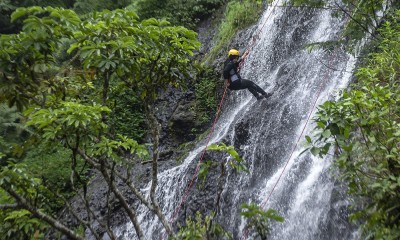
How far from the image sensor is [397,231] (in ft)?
9.07

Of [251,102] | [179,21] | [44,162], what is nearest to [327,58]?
[251,102]

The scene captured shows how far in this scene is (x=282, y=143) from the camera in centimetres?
760

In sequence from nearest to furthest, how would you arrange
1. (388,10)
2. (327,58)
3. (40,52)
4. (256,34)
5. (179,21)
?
(40,52)
(388,10)
(327,58)
(256,34)
(179,21)

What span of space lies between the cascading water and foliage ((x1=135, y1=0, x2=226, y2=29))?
374 cm

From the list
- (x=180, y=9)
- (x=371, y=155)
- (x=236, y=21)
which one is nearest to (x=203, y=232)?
(x=371, y=155)

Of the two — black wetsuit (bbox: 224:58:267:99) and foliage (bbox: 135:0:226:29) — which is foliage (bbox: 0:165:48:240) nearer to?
black wetsuit (bbox: 224:58:267:99)

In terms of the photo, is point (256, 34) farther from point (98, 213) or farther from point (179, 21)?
point (98, 213)

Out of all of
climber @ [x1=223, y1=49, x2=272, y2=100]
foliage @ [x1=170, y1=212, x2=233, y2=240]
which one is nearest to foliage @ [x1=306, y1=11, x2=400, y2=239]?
foliage @ [x1=170, y1=212, x2=233, y2=240]

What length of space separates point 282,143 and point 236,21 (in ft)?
21.3

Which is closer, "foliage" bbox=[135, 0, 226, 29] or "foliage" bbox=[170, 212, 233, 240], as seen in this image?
"foliage" bbox=[170, 212, 233, 240]

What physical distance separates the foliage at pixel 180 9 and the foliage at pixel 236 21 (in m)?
1.69

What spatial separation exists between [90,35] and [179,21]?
11.0 metres

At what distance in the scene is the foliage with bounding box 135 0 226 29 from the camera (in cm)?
1362

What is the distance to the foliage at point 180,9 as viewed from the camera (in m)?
13.6
